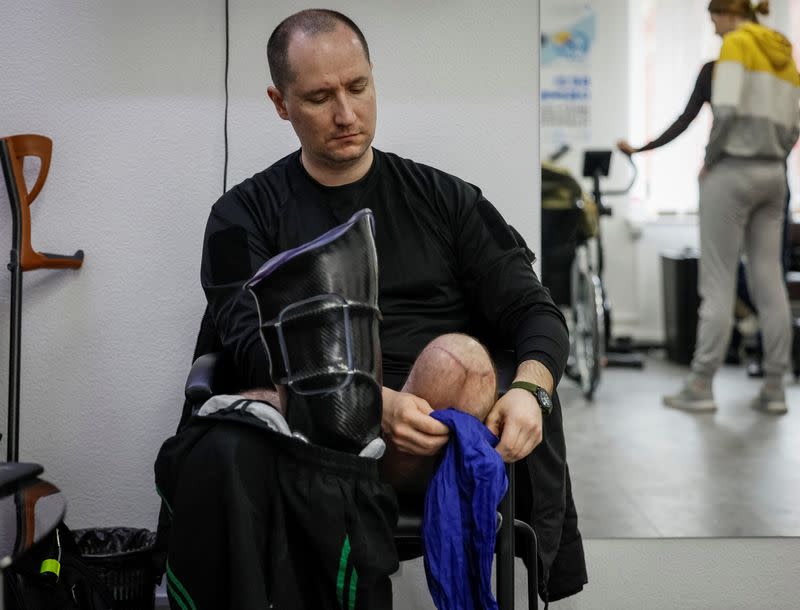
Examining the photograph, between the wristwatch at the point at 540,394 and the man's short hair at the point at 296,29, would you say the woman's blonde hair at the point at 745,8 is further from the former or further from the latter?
the wristwatch at the point at 540,394

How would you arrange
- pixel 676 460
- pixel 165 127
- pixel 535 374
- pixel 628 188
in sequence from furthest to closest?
1. pixel 628 188
2. pixel 676 460
3. pixel 165 127
4. pixel 535 374

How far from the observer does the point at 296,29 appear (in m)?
1.71

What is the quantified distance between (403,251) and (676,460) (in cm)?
126

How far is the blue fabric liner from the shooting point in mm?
1321

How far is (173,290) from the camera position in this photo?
2158 millimetres

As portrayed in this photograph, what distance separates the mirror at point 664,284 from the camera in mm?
2344

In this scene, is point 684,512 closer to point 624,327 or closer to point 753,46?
point 624,327

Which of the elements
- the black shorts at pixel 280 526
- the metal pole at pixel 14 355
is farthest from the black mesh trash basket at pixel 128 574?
the black shorts at pixel 280 526

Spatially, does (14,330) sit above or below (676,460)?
above

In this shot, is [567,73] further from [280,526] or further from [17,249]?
[280,526]

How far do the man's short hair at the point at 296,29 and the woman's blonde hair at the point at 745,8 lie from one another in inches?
48.1

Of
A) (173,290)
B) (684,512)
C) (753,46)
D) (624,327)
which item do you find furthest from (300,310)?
(624,327)

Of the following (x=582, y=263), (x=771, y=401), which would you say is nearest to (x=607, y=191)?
(x=582, y=263)

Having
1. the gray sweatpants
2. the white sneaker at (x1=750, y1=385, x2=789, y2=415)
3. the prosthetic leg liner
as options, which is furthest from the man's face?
the white sneaker at (x1=750, y1=385, x2=789, y2=415)
